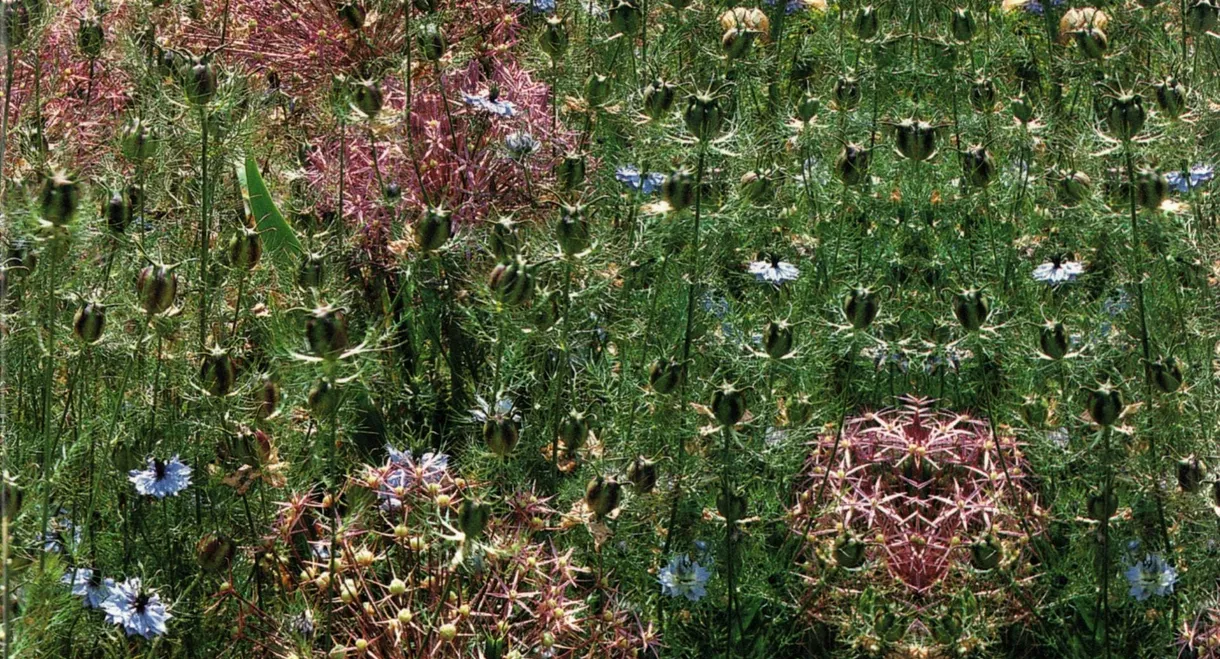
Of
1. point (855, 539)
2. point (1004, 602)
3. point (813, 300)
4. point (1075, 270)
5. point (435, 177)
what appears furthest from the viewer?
point (435, 177)

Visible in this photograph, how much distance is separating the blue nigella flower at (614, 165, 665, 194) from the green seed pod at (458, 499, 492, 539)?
809 mm

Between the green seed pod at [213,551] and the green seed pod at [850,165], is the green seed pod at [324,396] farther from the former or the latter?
the green seed pod at [850,165]

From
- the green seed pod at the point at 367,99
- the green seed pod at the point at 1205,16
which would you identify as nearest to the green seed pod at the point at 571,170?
the green seed pod at the point at 367,99

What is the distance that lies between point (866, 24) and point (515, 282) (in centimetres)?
105

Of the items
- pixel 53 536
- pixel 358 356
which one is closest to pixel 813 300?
pixel 358 356

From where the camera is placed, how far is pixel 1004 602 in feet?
6.66

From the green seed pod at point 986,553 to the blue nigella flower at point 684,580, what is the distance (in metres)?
0.34

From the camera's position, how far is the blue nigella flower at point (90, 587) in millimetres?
1739

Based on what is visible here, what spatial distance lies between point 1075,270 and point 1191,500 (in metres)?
0.45

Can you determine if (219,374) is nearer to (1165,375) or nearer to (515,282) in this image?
(515,282)

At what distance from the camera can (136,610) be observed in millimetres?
1680

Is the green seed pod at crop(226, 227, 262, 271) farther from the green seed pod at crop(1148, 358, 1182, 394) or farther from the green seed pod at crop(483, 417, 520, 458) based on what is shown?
the green seed pod at crop(1148, 358, 1182, 394)

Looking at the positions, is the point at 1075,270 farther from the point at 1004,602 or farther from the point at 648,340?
the point at 648,340

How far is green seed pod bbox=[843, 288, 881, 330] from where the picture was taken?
1.73 m
